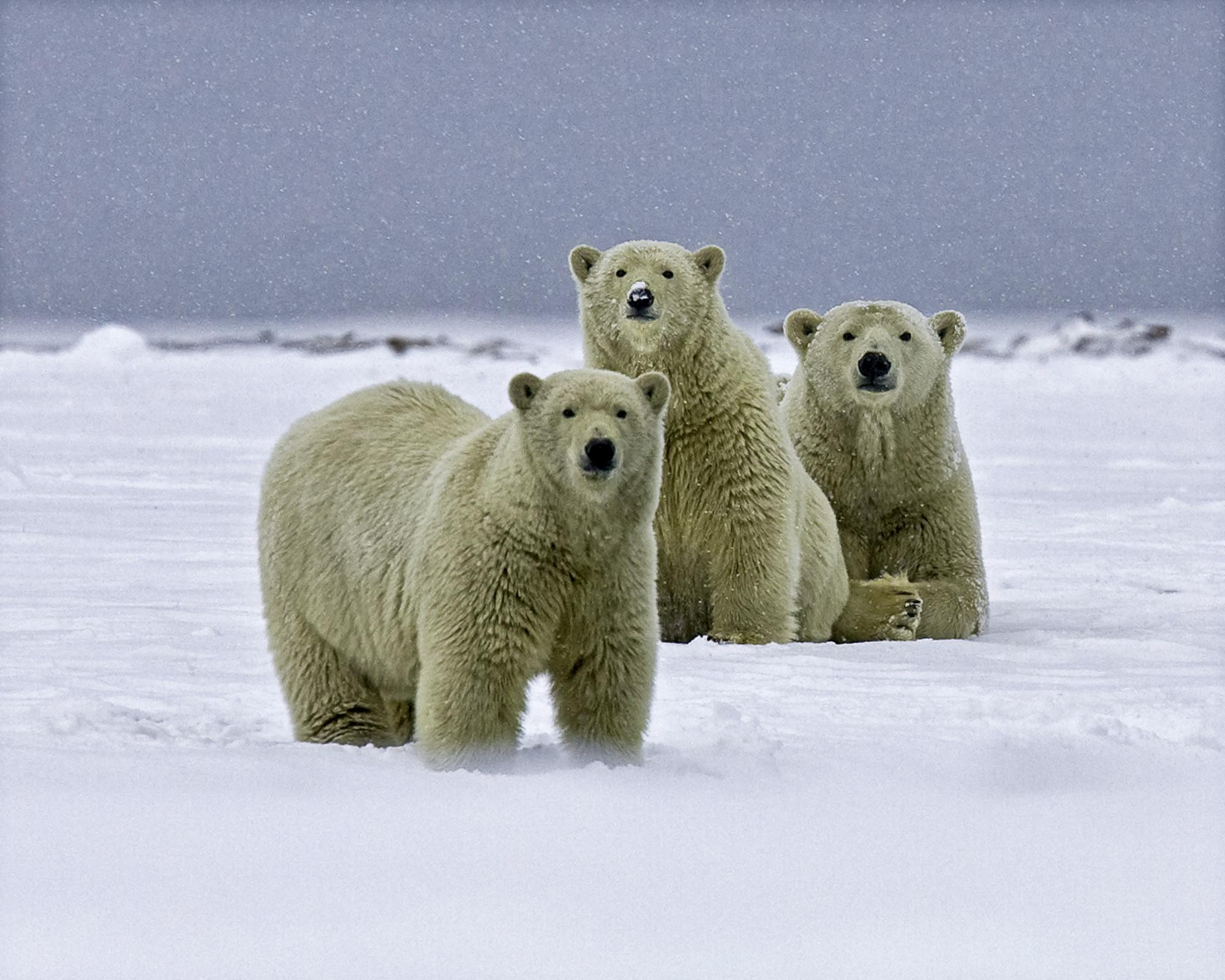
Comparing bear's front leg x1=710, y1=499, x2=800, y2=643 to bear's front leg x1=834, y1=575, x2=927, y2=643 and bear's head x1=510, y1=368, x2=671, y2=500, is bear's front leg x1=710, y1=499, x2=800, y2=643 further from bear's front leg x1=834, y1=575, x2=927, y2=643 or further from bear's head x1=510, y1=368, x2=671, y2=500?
bear's head x1=510, y1=368, x2=671, y2=500

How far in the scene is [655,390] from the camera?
4.48m

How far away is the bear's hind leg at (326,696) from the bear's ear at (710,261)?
2446mm

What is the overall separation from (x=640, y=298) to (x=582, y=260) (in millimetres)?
484

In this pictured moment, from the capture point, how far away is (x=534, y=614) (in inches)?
171

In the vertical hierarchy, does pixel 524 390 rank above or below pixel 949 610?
above

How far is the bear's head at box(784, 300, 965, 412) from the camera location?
722 cm

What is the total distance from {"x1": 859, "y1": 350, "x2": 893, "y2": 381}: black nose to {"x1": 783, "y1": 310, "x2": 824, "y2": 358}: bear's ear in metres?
0.43

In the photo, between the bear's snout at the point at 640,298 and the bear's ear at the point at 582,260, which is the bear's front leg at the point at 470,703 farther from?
the bear's ear at the point at 582,260

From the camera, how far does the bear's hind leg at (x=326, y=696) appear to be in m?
4.93

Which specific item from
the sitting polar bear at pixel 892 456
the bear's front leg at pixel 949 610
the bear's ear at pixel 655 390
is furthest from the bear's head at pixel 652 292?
the bear's ear at pixel 655 390

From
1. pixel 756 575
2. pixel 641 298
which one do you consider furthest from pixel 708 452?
pixel 641 298

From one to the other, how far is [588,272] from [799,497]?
1.21 meters

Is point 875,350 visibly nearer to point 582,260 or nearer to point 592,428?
point 582,260

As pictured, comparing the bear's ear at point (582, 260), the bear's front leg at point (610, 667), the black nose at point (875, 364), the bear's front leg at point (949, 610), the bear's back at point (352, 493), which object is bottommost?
the bear's front leg at point (949, 610)
